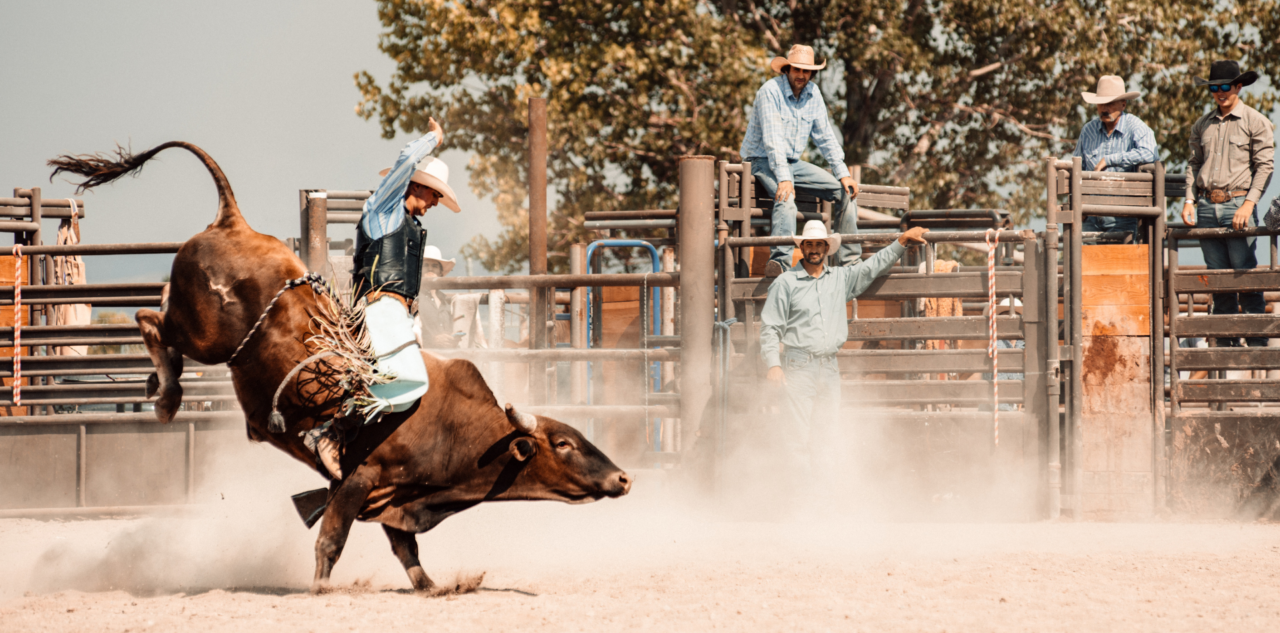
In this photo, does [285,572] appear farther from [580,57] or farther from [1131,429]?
[580,57]

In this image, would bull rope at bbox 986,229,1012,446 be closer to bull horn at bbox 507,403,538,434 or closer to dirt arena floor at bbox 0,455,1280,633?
dirt arena floor at bbox 0,455,1280,633

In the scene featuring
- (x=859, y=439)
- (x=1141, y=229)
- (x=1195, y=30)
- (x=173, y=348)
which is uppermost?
(x=1195, y=30)

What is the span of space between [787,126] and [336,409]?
4.22m

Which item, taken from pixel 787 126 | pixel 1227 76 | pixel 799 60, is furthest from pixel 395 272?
pixel 1227 76

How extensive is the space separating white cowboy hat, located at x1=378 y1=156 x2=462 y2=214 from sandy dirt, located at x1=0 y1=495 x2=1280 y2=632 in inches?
69.8

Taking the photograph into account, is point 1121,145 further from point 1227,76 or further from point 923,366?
point 923,366

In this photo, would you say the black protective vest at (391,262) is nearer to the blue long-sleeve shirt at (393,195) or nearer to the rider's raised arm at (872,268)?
the blue long-sleeve shirt at (393,195)

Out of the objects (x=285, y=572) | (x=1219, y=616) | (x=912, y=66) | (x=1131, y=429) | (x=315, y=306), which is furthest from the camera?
(x=912, y=66)

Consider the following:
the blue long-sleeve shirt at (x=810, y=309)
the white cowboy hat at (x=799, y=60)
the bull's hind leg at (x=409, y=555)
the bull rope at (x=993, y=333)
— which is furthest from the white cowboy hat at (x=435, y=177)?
the bull rope at (x=993, y=333)

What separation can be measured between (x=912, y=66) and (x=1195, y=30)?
14.4 feet

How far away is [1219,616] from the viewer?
176 inches

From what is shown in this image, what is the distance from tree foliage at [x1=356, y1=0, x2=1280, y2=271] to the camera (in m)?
16.4

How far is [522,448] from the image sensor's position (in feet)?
16.8


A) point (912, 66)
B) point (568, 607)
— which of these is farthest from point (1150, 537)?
point (912, 66)
